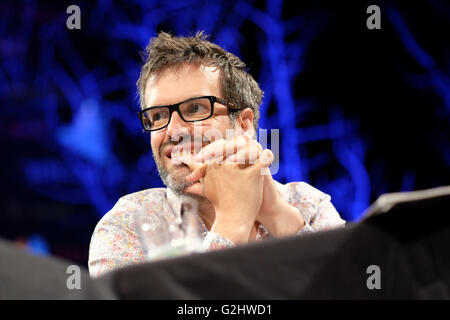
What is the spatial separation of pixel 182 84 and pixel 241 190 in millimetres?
593

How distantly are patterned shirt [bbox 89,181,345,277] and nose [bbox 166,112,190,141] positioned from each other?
26cm

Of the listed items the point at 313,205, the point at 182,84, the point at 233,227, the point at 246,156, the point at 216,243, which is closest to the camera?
the point at 216,243

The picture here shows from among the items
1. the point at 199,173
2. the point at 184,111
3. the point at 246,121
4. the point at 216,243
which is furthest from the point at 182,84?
the point at 216,243

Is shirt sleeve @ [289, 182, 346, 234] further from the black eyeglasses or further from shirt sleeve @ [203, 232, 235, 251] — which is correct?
shirt sleeve @ [203, 232, 235, 251]

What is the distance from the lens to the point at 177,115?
170 centimetres

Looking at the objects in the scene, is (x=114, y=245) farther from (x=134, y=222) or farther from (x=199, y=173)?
(x=199, y=173)

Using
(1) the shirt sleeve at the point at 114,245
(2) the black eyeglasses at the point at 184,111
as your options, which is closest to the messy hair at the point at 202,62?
(2) the black eyeglasses at the point at 184,111

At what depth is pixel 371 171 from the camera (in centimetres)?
463

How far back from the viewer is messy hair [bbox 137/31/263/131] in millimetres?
1809

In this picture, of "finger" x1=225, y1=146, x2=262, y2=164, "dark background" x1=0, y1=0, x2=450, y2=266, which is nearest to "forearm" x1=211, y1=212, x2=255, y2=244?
"finger" x1=225, y1=146, x2=262, y2=164

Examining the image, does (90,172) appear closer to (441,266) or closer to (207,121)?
(207,121)

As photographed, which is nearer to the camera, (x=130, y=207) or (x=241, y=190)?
(x=241, y=190)
